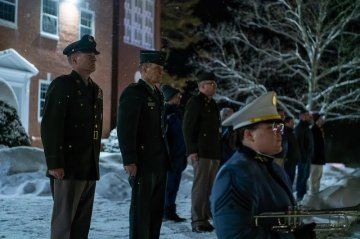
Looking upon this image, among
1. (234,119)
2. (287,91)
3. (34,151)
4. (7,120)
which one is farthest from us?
(287,91)

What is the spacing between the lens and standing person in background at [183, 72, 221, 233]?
760 centimetres

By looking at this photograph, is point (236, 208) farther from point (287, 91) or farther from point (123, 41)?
point (287, 91)

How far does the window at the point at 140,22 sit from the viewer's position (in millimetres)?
25500

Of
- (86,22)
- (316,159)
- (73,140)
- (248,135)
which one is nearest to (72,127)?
(73,140)

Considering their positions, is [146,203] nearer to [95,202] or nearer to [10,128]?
[95,202]

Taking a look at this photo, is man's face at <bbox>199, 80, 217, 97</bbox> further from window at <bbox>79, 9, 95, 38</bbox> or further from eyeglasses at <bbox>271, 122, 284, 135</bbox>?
window at <bbox>79, 9, 95, 38</bbox>

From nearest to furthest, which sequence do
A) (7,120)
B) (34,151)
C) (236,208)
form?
(236,208), (34,151), (7,120)

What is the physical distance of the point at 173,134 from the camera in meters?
8.76

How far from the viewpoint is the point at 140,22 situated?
26.3 m


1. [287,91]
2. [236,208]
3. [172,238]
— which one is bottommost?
[172,238]

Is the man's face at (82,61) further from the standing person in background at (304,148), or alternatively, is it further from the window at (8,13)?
the window at (8,13)

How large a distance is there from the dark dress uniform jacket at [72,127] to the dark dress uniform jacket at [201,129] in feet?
8.07

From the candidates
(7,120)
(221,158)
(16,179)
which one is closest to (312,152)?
(221,158)

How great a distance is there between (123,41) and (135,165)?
787 inches
